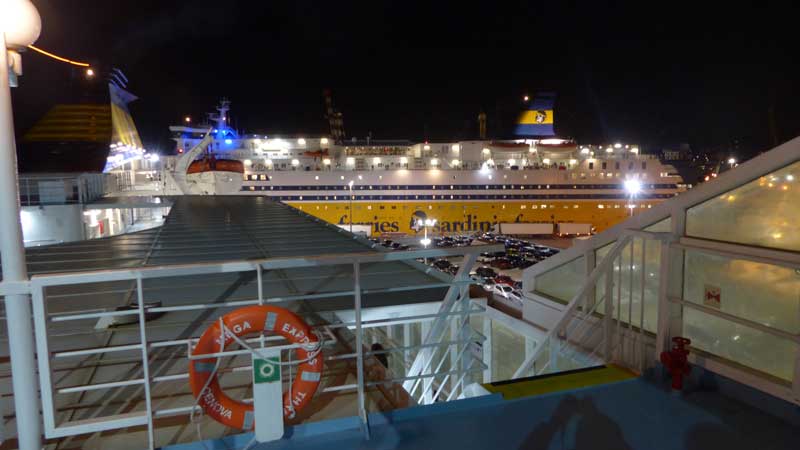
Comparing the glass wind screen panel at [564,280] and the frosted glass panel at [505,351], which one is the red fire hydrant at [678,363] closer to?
the glass wind screen panel at [564,280]

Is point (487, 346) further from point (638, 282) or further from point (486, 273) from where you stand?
point (486, 273)

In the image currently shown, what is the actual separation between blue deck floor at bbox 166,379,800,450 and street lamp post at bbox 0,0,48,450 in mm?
712

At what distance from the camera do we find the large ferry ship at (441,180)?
3616cm

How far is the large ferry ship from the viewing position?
36.2 m

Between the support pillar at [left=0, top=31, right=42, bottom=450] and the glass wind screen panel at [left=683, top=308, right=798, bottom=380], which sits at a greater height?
the support pillar at [left=0, top=31, right=42, bottom=450]

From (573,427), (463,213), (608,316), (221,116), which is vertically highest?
(221,116)

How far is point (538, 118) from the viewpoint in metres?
41.5

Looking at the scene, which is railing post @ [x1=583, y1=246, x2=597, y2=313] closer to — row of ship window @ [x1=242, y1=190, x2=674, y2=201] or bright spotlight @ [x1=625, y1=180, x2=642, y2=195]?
bright spotlight @ [x1=625, y1=180, x2=642, y2=195]

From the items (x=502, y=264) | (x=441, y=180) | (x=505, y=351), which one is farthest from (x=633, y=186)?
(x=505, y=351)

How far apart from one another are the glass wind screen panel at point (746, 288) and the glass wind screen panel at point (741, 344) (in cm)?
11

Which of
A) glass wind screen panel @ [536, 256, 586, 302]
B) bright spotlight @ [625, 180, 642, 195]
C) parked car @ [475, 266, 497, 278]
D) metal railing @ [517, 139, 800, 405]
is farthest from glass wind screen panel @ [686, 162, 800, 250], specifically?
bright spotlight @ [625, 180, 642, 195]

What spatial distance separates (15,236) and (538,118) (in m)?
43.3

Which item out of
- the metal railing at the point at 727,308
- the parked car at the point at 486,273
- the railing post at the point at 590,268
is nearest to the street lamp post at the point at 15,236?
the metal railing at the point at 727,308

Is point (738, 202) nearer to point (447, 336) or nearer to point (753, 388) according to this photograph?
point (753, 388)
